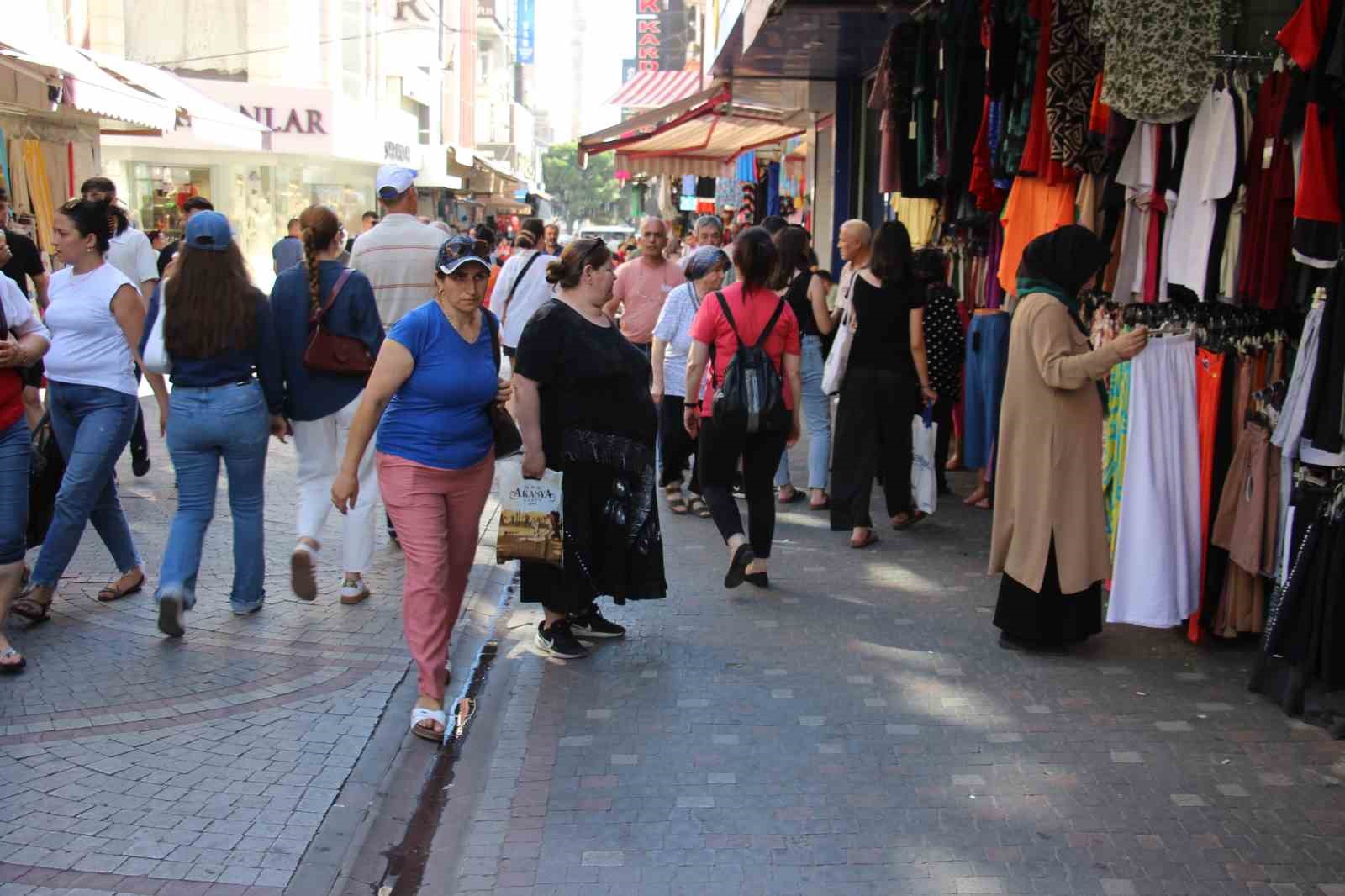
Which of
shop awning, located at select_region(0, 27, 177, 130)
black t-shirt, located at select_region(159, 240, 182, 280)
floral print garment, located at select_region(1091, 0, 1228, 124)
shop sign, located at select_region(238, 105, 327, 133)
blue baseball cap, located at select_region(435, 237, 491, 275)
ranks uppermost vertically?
shop sign, located at select_region(238, 105, 327, 133)

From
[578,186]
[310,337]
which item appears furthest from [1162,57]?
[578,186]

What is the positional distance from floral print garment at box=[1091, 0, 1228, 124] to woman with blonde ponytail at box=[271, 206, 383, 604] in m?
3.63

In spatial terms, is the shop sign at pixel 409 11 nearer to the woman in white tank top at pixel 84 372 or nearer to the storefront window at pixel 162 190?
the storefront window at pixel 162 190

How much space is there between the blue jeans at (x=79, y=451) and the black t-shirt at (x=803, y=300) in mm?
4503

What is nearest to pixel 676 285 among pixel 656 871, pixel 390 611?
pixel 390 611

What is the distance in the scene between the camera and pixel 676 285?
9555 mm

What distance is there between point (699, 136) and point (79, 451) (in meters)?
14.3

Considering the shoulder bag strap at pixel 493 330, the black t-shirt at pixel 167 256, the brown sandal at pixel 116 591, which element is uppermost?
the black t-shirt at pixel 167 256

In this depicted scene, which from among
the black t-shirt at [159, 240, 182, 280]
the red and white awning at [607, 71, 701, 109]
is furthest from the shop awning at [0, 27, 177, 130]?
the red and white awning at [607, 71, 701, 109]

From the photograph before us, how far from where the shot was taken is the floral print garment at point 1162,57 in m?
6.16

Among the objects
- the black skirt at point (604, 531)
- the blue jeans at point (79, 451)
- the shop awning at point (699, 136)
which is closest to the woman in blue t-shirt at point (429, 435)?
the black skirt at point (604, 531)

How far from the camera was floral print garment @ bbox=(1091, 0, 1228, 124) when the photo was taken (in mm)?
6160

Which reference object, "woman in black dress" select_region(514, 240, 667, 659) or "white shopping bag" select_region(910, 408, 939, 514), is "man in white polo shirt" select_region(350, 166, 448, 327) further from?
"white shopping bag" select_region(910, 408, 939, 514)

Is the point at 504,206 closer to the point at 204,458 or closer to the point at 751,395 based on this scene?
the point at 751,395
